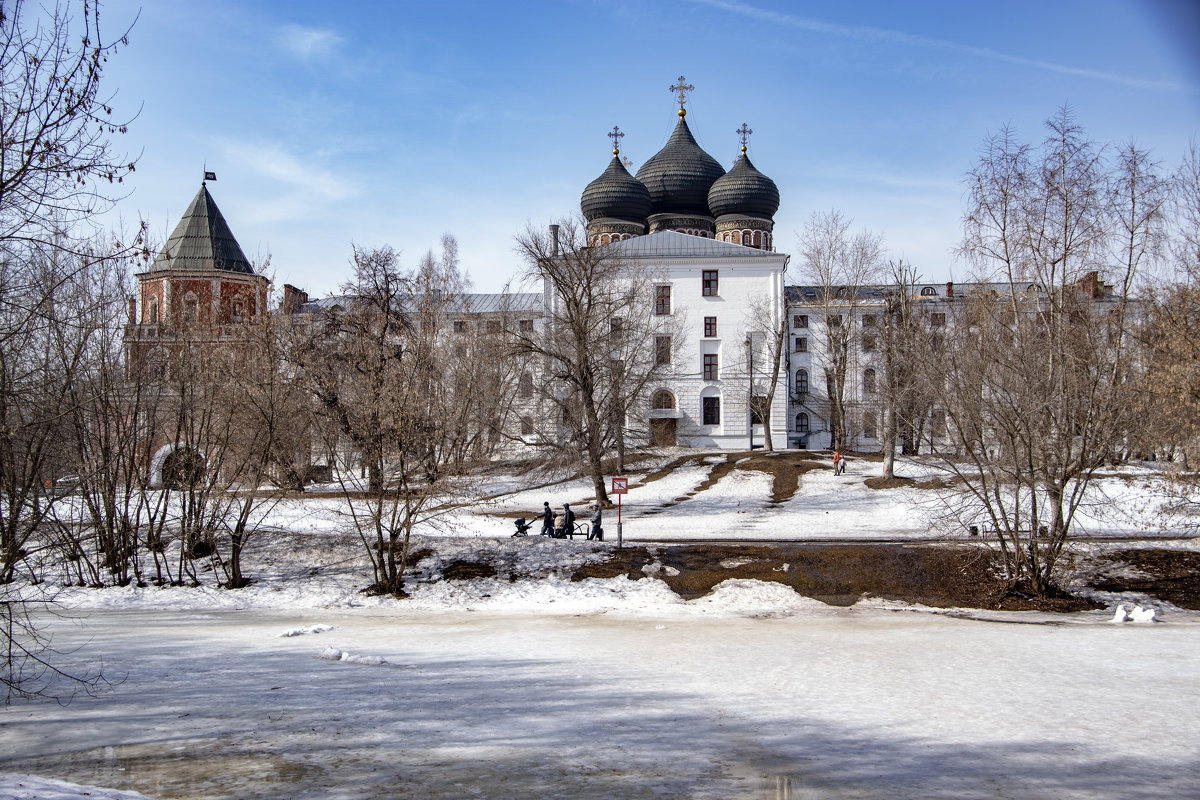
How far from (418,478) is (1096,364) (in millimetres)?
14919

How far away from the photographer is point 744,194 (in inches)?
2293

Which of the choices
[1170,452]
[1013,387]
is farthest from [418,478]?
[1170,452]

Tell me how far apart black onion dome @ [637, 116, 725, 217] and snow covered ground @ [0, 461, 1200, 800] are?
150 ft

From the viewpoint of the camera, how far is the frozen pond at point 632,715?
788cm

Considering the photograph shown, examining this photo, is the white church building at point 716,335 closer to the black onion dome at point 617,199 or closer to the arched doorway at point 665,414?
the arched doorway at point 665,414

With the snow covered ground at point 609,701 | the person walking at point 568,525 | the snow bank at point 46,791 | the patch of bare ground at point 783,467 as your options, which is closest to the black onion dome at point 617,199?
the patch of bare ground at point 783,467

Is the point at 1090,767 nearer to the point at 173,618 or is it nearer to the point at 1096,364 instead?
the point at 1096,364

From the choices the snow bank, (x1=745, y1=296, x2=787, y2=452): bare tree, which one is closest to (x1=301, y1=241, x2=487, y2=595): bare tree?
Result: the snow bank

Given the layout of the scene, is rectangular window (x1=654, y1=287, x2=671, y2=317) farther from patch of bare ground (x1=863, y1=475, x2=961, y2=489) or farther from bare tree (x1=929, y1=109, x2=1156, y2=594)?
bare tree (x1=929, y1=109, x2=1156, y2=594)

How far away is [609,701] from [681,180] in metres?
54.5

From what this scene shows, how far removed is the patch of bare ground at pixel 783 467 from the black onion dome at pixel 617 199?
21.5 metres

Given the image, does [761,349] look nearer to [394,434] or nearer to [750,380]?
[750,380]

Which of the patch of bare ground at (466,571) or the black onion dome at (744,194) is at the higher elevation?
the black onion dome at (744,194)

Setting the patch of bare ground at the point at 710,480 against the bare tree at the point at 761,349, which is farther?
the bare tree at the point at 761,349
